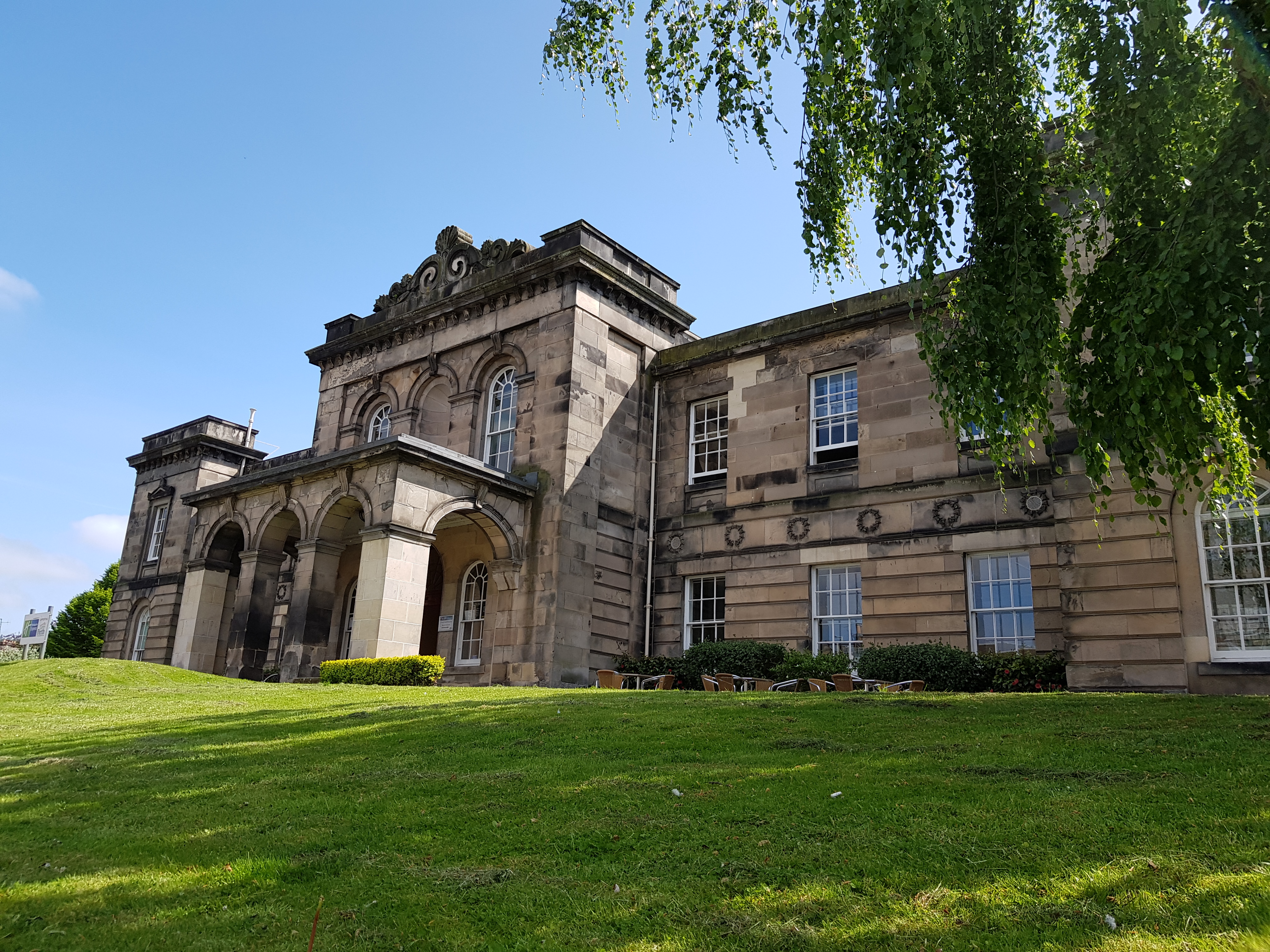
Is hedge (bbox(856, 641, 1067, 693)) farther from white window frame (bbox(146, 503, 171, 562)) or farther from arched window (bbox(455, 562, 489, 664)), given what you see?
white window frame (bbox(146, 503, 171, 562))

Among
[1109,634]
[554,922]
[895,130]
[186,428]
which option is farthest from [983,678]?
[186,428]

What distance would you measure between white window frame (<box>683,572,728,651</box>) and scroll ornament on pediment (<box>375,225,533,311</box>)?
30.7 ft

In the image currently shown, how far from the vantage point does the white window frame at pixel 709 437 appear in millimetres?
22344

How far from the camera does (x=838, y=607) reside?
62.9ft

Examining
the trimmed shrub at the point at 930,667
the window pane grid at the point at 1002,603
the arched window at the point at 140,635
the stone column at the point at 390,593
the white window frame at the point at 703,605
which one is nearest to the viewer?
the trimmed shrub at the point at 930,667

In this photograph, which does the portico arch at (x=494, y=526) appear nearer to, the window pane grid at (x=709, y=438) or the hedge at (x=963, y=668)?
the window pane grid at (x=709, y=438)

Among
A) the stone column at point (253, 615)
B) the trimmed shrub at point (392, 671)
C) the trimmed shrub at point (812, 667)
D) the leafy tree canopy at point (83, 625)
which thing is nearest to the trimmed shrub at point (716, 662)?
the trimmed shrub at point (812, 667)

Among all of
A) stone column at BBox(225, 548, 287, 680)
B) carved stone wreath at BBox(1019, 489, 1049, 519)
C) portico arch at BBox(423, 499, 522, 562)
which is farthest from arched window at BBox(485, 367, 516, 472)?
carved stone wreath at BBox(1019, 489, 1049, 519)

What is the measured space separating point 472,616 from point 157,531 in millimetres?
21158

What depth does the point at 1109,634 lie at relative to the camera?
1388 centimetres

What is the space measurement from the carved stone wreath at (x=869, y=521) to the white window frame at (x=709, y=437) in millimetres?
4041

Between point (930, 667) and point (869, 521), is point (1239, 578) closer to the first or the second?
point (930, 667)

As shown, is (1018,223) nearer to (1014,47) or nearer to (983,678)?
(1014,47)

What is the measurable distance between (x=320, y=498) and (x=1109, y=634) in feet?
52.2
